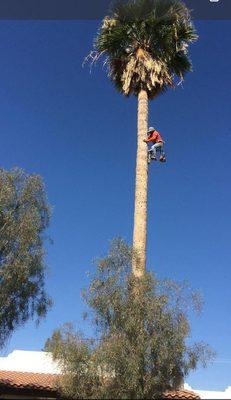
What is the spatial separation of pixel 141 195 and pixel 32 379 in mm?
9706

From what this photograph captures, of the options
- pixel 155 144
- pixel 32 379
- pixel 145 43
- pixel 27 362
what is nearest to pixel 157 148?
pixel 155 144

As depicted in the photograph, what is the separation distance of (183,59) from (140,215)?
6.98 m

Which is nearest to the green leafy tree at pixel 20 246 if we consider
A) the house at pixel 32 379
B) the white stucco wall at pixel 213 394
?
the house at pixel 32 379

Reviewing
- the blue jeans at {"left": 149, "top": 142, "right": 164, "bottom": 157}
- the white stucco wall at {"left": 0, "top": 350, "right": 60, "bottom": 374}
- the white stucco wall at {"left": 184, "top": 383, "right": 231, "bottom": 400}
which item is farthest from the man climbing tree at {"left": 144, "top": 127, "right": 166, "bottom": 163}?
the white stucco wall at {"left": 184, "top": 383, "right": 231, "bottom": 400}

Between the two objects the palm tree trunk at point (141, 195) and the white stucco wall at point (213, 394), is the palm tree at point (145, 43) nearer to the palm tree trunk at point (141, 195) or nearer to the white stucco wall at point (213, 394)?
the palm tree trunk at point (141, 195)

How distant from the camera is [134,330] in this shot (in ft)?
52.4

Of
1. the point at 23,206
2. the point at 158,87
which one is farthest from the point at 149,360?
the point at 158,87

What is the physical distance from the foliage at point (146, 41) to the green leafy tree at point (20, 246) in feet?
17.6

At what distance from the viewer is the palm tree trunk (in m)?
17.8

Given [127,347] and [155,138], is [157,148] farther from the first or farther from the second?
[127,347]

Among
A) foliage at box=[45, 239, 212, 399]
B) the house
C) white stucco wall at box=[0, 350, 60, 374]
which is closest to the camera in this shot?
foliage at box=[45, 239, 212, 399]

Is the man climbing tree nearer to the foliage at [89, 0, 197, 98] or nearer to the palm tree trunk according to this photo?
the palm tree trunk

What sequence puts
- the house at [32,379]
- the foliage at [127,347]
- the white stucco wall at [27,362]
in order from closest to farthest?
the foliage at [127,347] < the house at [32,379] < the white stucco wall at [27,362]

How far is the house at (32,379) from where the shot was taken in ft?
72.6
